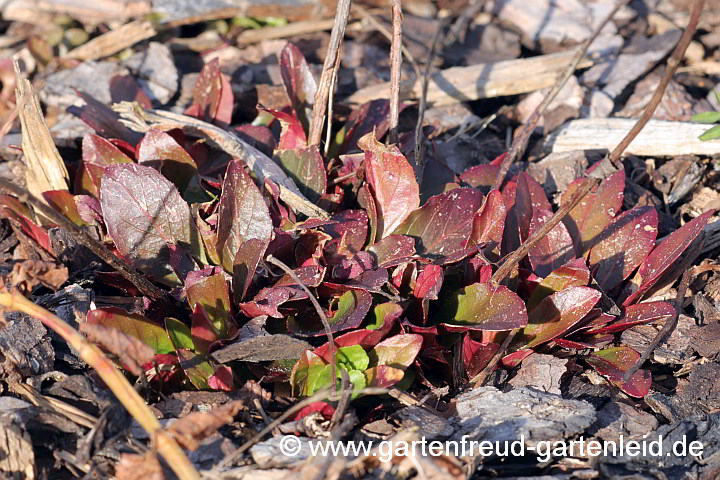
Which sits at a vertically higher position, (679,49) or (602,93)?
(679,49)

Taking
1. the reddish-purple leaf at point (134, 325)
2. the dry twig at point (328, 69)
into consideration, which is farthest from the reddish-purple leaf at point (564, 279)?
the reddish-purple leaf at point (134, 325)

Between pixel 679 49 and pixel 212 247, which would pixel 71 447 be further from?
pixel 679 49

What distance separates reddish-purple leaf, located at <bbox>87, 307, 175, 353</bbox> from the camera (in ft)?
6.15

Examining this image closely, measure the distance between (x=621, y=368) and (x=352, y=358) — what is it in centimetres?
85

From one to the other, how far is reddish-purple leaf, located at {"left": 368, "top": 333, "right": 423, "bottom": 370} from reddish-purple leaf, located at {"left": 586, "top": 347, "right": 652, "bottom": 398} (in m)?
0.63

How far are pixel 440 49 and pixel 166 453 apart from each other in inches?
100

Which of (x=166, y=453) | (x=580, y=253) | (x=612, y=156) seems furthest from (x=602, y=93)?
(x=166, y=453)

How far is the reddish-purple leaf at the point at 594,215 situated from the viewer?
7.59 feet

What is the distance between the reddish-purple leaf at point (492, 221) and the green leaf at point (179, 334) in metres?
0.92

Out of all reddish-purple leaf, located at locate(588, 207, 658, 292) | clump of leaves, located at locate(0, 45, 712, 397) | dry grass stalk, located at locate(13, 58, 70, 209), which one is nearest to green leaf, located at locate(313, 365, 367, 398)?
clump of leaves, located at locate(0, 45, 712, 397)

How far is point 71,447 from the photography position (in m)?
1.80

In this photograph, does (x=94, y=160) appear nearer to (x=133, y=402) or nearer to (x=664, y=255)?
(x=133, y=402)

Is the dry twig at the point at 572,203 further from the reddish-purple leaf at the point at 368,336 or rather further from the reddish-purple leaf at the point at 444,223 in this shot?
the reddish-purple leaf at the point at 368,336

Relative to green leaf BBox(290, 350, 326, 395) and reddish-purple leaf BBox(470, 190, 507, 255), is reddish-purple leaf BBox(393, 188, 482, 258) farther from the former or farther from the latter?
green leaf BBox(290, 350, 326, 395)
